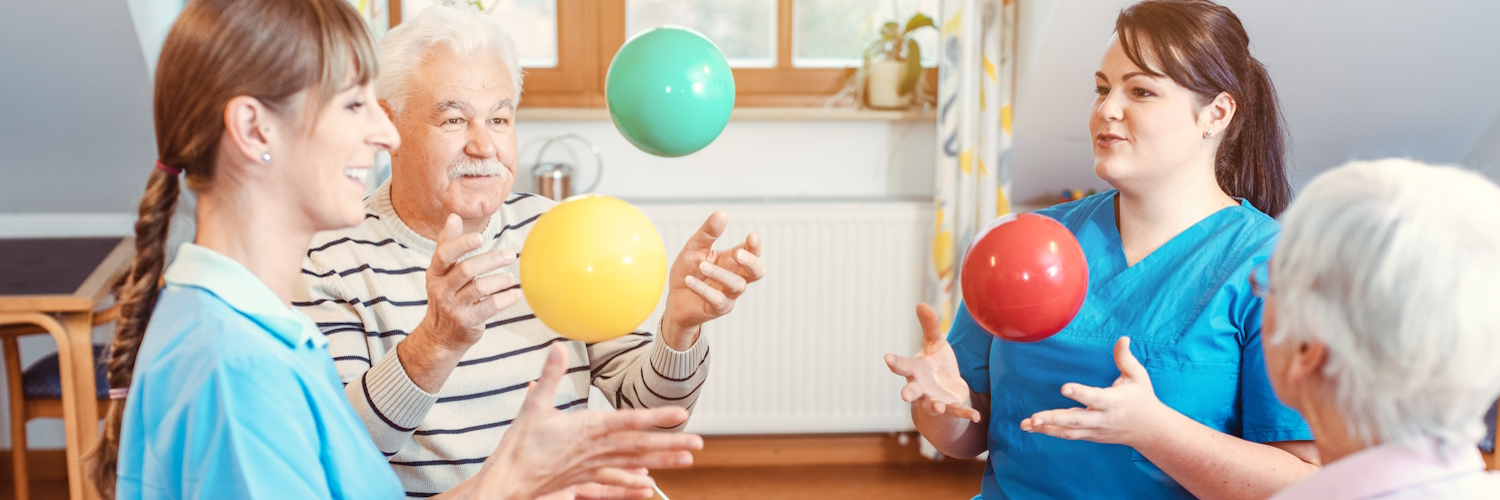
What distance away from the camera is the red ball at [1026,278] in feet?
3.95

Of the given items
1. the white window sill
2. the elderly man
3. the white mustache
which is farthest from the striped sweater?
the white window sill

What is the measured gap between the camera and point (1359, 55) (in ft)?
8.50

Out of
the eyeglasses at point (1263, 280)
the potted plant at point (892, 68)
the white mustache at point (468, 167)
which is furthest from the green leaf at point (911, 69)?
the eyeglasses at point (1263, 280)

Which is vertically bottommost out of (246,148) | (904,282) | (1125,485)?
(904,282)

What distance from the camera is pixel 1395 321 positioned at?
0.76m

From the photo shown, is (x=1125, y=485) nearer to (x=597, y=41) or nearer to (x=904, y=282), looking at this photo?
(x=904, y=282)

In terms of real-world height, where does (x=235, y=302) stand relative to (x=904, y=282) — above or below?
above

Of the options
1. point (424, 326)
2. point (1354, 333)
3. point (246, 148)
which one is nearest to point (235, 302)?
point (246, 148)

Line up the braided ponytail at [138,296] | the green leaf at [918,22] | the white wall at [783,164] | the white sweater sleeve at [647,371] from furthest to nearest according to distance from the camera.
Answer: the white wall at [783,164], the green leaf at [918,22], the white sweater sleeve at [647,371], the braided ponytail at [138,296]

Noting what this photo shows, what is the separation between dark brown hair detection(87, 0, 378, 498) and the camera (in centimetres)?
88

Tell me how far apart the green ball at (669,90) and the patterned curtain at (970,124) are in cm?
152

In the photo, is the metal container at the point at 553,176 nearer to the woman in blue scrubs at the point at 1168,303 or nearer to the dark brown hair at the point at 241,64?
the woman in blue scrubs at the point at 1168,303

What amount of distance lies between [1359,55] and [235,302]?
275cm

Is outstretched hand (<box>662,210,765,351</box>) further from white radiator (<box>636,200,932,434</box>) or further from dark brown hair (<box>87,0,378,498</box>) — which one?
white radiator (<box>636,200,932,434</box>)
